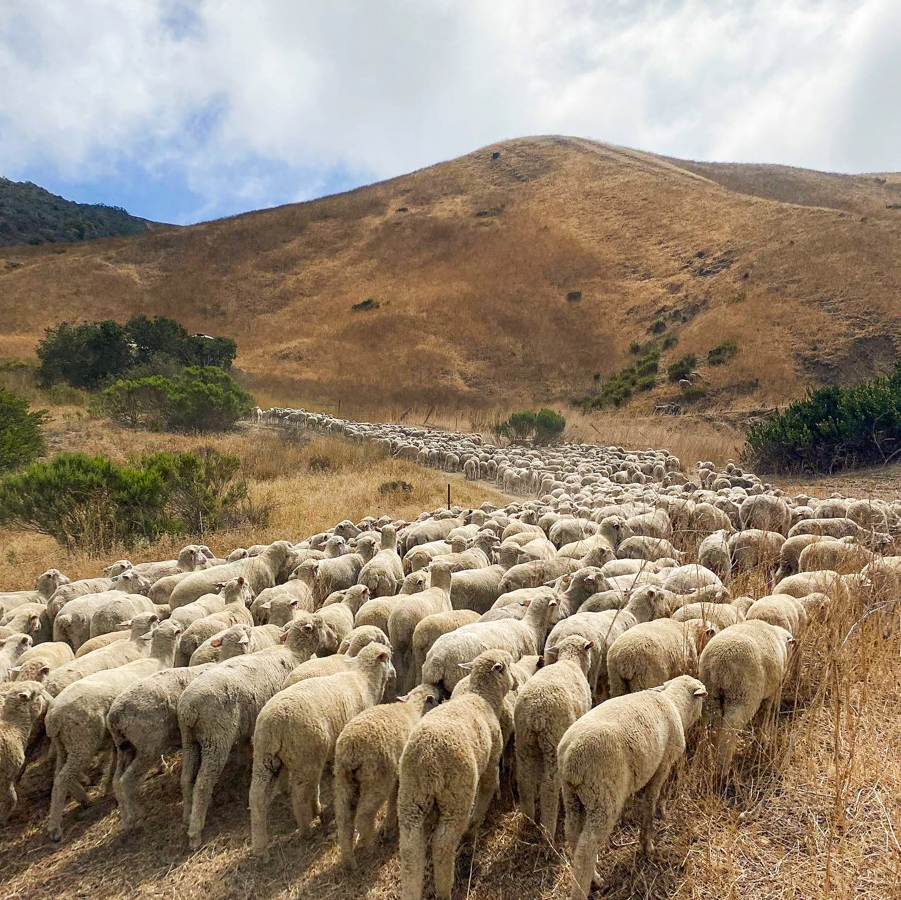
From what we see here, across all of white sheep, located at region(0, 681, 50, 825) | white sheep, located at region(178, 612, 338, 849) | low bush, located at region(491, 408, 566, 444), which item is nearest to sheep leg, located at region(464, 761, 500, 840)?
white sheep, located at region(178, 612, 338, 849)

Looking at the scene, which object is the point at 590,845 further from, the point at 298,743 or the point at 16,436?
the point at 16,436

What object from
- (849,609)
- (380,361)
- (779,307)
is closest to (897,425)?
(849,609)

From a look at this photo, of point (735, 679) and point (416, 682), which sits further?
point (416, 682)

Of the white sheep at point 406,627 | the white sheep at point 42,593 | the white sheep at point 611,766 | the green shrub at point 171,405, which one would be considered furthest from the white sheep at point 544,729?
the green shrub at point 171,405

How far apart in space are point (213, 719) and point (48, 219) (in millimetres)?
112794

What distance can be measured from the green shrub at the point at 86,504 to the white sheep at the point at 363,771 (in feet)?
27.2

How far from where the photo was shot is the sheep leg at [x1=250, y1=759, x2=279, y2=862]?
12.4 feet

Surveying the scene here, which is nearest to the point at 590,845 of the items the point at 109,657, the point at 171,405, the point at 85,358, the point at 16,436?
the point at 109,657

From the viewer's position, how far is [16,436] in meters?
15.1

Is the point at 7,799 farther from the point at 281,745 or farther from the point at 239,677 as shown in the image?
the point at 281,745

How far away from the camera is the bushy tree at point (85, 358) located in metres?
33.9

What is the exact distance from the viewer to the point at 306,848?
388 cm

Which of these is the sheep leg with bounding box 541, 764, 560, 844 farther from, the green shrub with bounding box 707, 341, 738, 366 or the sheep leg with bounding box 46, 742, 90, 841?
the green shrub with bounding box 707, 341, 738, 366

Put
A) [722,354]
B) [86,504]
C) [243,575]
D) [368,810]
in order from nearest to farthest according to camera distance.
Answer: [368,810] → [243,575] → [86,504] → [722,354]
